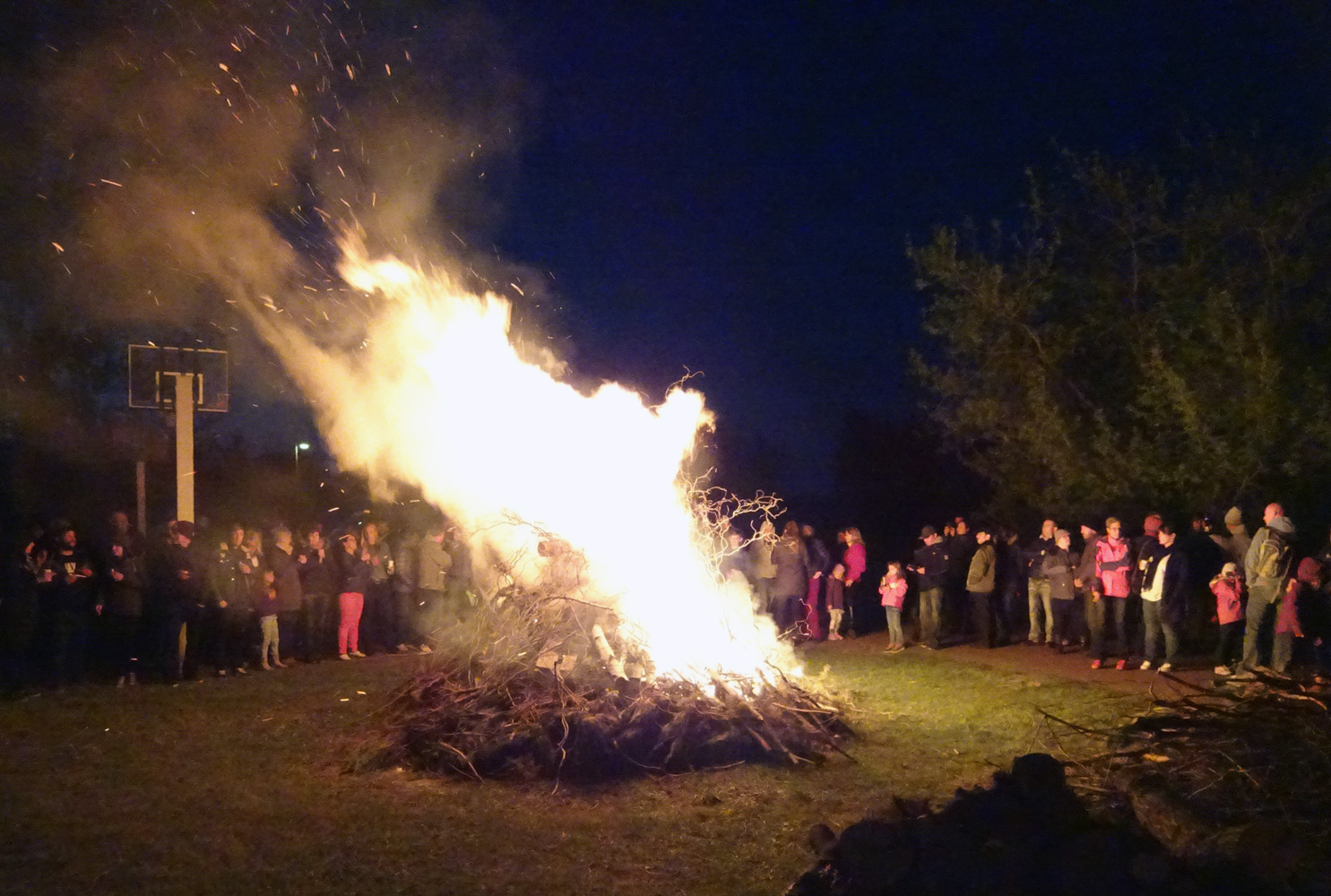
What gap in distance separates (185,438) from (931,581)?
34.2ft

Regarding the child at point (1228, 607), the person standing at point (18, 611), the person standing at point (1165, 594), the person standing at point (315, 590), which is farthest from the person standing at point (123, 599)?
the child at point (1228, 607)

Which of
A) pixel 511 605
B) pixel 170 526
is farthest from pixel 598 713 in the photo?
pixel 170 526

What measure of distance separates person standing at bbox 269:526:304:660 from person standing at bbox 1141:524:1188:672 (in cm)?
1061

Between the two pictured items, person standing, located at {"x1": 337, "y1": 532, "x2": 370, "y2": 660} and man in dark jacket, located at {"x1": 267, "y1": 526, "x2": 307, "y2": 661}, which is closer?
man in dark jacket, located at {"x1": 267, "y1": 526, "x2": 307, "y2": 661}

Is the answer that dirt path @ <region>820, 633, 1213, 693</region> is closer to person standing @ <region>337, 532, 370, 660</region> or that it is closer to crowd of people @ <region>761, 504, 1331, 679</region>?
crowd of people @ <region>761, 504, 1331, 679</region>

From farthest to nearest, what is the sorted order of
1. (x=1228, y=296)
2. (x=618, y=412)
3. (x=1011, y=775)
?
(x=1228, y=296)
(x=618, y=412)
(x=1011, y=775)

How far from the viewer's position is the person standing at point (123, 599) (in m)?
11.6

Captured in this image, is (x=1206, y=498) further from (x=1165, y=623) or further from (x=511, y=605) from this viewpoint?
(x=511, y=605)

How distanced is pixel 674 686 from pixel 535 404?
3.30 m

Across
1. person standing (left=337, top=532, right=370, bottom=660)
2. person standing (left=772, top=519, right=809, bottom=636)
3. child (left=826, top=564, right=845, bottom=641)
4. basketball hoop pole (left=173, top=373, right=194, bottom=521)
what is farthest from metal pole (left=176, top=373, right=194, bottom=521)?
child (left=826, top=564, right=845, bottom=641)

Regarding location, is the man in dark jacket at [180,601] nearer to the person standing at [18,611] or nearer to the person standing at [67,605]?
the person standing at [67,605]

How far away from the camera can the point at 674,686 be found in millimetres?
8258

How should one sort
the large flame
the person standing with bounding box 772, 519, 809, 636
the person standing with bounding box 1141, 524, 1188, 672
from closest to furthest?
the large flame, the person standing with bounding box 1141, 524, 1188, 672, the person standing with bounding box 772, 519, 809, 636

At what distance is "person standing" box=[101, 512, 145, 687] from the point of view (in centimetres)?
1165
